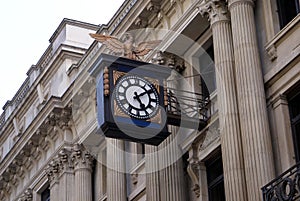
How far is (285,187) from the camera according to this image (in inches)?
851

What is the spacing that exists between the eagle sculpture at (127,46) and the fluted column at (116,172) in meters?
4.07

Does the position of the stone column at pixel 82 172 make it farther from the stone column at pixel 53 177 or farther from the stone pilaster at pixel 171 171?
the stone pilaster at pixel 171 171

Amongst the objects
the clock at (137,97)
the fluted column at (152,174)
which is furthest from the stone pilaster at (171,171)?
the clock at (137,97)

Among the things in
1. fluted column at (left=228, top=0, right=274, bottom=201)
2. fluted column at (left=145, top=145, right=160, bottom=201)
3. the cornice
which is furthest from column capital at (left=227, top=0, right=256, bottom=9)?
the cornice

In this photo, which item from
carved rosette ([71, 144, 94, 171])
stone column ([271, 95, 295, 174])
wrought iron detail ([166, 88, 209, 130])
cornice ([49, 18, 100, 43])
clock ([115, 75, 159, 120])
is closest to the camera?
stone column ([271, 95, 295, 174])

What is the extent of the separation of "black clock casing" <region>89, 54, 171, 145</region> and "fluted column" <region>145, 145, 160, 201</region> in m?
2.56

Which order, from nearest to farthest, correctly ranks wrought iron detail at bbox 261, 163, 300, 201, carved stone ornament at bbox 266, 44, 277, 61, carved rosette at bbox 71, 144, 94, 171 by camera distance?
1. wrought iron detail at bbox 261, 163, 300, 201
2. carved stone ornament at bbox 266, 44, 277, 61
3. carved rosette at bbox 71, 144, 94, 171

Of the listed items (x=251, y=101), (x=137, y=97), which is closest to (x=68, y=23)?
(x=137, y=97)

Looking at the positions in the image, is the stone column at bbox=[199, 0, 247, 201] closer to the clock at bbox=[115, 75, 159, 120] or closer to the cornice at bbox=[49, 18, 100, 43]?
the clock at bbox=[115, 75, 159, 120]

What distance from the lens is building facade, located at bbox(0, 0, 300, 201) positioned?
23.7 metres

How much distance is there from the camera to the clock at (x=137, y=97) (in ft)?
84.8

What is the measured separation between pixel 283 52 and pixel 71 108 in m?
13.5

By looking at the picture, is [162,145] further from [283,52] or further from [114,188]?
[283,52]

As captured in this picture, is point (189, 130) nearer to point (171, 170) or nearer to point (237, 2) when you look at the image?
point (171, 170)
